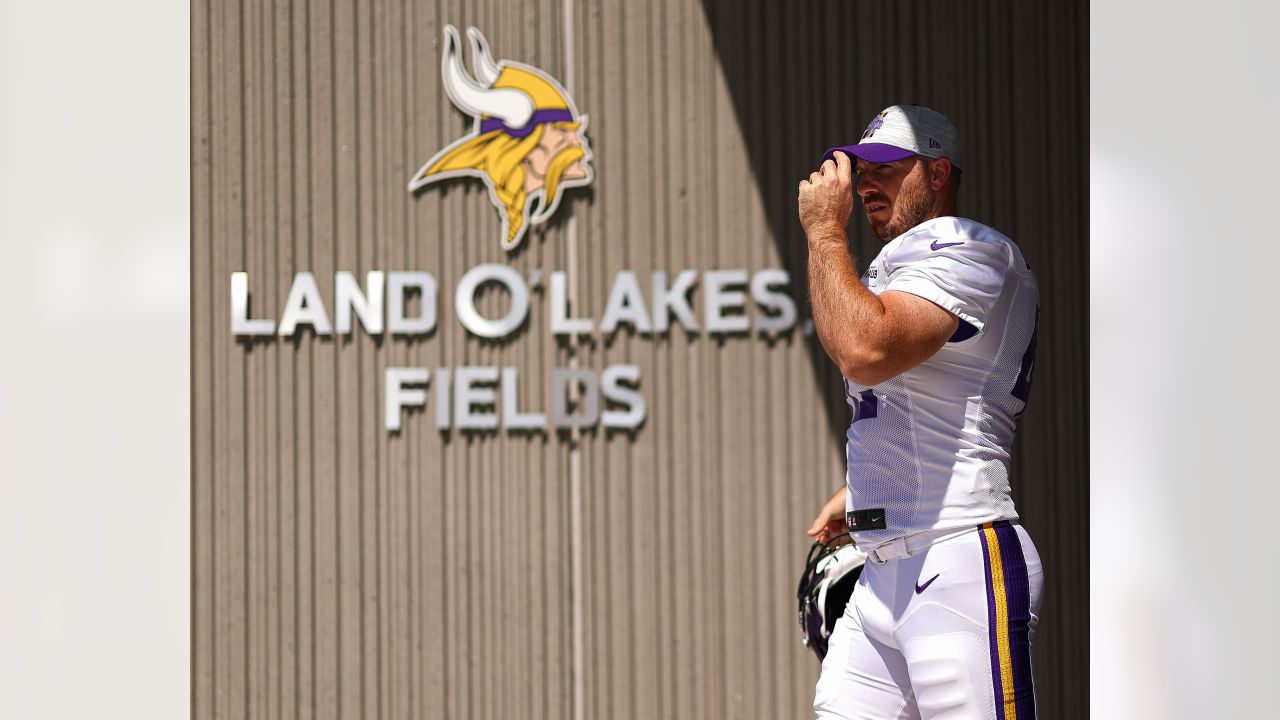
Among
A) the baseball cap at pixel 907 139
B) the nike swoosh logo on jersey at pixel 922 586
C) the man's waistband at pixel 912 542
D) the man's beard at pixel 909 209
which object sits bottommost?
the nike swoosh logo on jersey at pixel 922 586

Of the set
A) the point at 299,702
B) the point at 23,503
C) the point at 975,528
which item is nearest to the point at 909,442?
the point at 975,528

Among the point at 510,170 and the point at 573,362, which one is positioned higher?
the point at 510,170

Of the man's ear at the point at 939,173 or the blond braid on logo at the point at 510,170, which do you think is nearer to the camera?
the man's ear at the point at 939,173

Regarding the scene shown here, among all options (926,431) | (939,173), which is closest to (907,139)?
(939,173)

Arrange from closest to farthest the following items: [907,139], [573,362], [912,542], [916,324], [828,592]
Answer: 1. [916,324]
2. [912,542]
3. [907,139]
4. [828,592]
5. [573,362]

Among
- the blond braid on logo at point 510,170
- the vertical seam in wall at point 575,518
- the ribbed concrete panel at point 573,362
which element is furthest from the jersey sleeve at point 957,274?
the blond braid on logo at point 510,170

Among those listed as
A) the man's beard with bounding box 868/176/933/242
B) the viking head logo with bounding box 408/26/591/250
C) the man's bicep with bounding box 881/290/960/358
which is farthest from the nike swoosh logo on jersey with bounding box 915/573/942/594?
the viking head logo with bounding box 408/26/591/250

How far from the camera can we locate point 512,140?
4465mm

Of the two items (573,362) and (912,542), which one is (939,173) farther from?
(573,362)

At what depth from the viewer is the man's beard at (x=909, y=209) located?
262 centimetres

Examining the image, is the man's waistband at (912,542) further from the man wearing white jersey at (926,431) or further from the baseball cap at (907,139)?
the baseball cap at (907,139)

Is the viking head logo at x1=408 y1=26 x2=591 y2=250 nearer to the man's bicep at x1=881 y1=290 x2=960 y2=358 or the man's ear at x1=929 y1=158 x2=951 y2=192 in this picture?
the man's ear at x1=929 y1=158 x2=951 y2=192

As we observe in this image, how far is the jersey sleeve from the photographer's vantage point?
2.36 meters

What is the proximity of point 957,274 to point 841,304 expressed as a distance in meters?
0.27
